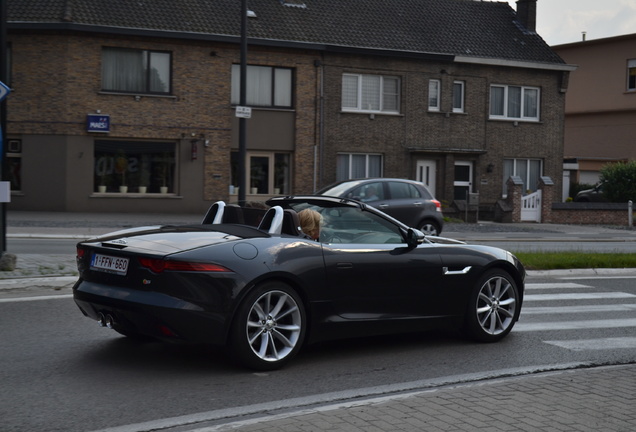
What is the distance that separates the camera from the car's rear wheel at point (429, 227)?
71.1ft

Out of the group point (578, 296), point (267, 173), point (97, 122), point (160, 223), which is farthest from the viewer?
point (267, 173)

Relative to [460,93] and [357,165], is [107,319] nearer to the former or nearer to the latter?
[357,165]

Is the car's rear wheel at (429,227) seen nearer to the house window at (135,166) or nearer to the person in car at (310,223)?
the house window at (135,166)

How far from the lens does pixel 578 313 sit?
34.2 ft

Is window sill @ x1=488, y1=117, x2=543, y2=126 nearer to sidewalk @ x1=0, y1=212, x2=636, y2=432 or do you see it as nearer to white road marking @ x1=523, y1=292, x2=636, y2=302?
white road marking @ x1=523, y1=292, x2=636, y2=302

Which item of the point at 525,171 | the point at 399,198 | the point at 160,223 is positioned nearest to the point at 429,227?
the point at 399,198

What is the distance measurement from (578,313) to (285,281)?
15.8 ft

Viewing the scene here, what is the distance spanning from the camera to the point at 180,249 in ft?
21.9

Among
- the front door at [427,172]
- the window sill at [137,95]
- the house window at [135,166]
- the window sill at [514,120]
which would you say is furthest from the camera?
the window sill at [514,120]

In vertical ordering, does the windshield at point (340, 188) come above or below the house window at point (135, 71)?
below

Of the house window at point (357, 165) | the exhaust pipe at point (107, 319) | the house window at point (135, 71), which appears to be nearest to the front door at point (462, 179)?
the house window at point (357, 165)

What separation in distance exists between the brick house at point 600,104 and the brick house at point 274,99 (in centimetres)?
1162

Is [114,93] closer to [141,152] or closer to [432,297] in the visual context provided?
[141,152]

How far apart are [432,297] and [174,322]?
254 cm
